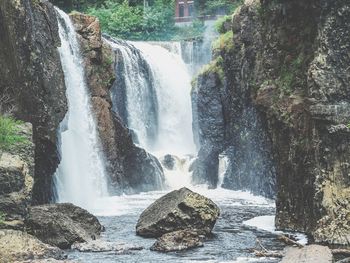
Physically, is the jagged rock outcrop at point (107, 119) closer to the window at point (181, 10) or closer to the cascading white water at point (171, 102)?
the cascading white water at point (171, 102)

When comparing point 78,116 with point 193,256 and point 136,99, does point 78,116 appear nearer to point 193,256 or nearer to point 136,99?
point 136,99

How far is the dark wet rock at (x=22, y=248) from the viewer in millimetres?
14281

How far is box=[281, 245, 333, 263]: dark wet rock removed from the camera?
1269 cm

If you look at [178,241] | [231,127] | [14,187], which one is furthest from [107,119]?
[178,241]

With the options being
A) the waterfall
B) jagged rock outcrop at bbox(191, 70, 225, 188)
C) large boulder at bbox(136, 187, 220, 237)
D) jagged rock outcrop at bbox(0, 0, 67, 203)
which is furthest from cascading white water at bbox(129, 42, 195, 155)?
large boulder at bbox(136, 187, 220, 237)

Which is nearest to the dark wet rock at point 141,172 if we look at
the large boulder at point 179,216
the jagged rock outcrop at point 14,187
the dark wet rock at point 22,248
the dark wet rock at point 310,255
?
the large boulder at point 179,216

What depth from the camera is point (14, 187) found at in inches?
648

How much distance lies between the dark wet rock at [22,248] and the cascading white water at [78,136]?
13.2 m

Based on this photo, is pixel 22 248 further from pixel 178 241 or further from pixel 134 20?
pixel 134 20

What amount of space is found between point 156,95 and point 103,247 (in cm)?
2523

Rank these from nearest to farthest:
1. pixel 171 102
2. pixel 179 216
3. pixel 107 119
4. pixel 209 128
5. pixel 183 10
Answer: pixel 179 216, pixel 107 119, pixel 209 128, pixel 171 102, pixel 183 10

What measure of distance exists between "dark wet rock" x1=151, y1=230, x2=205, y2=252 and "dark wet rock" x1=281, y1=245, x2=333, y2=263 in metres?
3.22

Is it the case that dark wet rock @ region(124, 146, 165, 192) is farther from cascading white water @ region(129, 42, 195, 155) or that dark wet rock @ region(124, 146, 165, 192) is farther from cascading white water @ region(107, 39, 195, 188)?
cascading white water @ region(129, 42, 195, 155)

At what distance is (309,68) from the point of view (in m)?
17.7
